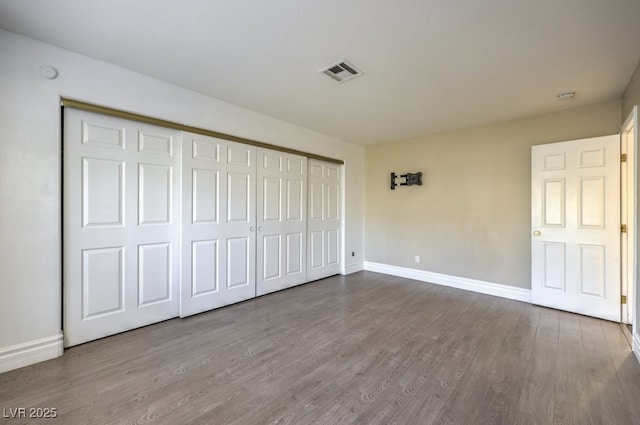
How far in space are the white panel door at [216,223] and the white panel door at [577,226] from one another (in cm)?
376

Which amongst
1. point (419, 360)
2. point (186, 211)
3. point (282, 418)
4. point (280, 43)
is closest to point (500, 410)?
point (419, 360)

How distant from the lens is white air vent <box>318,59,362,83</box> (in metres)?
2.49

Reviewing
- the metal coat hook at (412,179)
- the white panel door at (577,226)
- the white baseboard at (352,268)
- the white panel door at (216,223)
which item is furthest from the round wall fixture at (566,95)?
the white baseboard at (352,268)

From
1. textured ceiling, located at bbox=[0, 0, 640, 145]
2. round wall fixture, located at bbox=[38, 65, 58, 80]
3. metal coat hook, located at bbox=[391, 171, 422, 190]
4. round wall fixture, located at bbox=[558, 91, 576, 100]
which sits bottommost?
metal coat hook, located at bbox=[391, 171, 422, 190]

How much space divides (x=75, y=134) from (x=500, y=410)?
152 inches

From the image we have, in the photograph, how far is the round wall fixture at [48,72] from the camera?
7.22ft

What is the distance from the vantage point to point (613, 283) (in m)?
3.06

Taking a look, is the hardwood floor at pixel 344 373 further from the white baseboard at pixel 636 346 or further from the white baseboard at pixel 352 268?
the white baseboard at pixel 352 268

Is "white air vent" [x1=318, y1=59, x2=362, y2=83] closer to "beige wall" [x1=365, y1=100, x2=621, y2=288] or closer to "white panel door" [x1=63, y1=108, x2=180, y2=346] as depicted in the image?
"white panel door" [x1=63, y1=108, x2=180, y2=346]

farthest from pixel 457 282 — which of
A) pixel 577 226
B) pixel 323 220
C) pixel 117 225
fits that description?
pixel 117 225

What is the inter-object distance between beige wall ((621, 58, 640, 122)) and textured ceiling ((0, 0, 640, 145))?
8cm

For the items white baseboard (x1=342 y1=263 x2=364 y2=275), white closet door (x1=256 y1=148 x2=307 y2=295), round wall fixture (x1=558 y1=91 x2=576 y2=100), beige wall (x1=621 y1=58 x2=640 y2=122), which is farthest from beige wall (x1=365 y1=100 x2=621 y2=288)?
white closet door (x1=256 y1=148 x2=307 y2=295)

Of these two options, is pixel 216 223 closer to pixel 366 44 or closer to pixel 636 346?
pixel 366 44

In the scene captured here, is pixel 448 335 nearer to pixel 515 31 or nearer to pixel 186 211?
pixel 515 31
